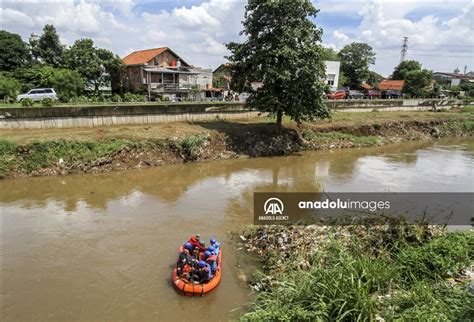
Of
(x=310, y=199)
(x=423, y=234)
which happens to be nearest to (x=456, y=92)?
(x=310, y=199)

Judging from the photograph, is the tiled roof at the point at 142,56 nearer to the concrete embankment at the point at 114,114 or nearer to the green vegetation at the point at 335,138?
the concrete embankment at the point at 114,114

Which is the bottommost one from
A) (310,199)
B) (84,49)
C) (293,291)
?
(310,199)

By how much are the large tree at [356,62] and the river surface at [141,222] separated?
141 ft

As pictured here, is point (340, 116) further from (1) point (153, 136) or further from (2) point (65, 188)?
(2) point (65, 188)

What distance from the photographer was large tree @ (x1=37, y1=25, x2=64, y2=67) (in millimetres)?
41781

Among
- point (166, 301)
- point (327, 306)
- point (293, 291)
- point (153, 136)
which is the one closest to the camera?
point (327, 306)

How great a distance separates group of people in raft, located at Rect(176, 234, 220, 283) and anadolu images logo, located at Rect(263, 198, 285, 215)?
122 inches

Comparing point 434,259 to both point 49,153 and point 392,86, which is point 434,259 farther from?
point 392,86

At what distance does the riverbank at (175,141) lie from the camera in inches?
646

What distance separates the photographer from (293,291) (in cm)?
588

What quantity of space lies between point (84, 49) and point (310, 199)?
1387 inches

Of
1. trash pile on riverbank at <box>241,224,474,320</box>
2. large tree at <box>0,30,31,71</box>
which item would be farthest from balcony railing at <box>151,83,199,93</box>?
trash pile on riverbank at <box>241,224,474,320</box>

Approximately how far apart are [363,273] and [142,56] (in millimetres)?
44043

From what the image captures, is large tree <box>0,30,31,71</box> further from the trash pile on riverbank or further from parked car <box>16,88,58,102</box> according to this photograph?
the trash pile on riverbank
